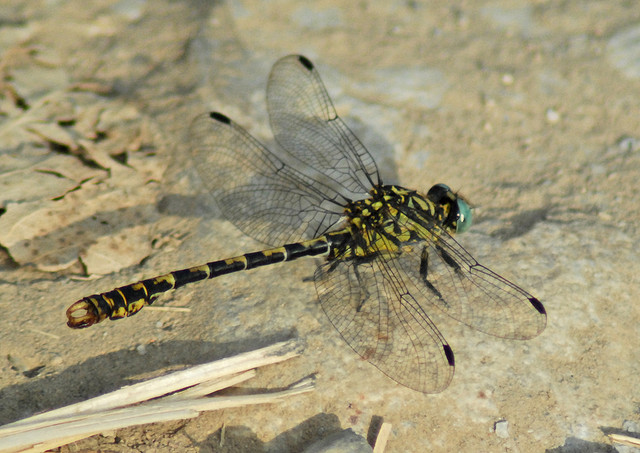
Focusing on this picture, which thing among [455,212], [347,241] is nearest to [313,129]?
[347,241]

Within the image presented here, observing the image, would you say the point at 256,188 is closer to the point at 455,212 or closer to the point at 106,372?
the point at 455,212

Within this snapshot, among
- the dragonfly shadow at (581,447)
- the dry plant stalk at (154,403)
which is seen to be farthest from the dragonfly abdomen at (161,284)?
the dragonfly shadow at (581,447)

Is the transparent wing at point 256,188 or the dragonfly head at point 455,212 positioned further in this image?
the transparent wing at point 256,188

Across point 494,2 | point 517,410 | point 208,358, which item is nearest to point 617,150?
point 494,2

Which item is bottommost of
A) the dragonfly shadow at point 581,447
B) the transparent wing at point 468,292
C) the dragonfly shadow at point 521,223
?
the dragonfly shadow at point 581,447

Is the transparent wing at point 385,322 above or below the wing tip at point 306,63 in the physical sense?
below

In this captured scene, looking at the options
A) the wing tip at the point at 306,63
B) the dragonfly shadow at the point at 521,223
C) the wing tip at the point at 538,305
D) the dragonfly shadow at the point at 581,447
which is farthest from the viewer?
the wing tip at the point at 306,63

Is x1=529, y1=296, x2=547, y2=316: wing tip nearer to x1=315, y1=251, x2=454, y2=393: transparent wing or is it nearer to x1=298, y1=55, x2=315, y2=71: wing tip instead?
x1=315, y1=251, x2=454, y2=393: transparent wing

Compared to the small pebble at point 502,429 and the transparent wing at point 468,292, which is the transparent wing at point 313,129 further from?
the small pebble at point 502,429

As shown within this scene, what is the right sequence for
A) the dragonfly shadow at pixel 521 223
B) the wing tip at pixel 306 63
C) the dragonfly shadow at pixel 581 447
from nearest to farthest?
the dragonfly shadow at pixel 581 447 < the dragonfly shadow at pixel 521 223 < the wing tip at pixel 306 63
